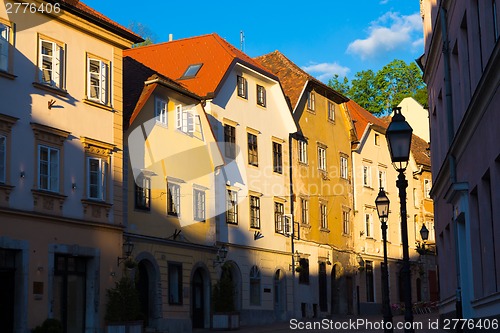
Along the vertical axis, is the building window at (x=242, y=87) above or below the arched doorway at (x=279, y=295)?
above

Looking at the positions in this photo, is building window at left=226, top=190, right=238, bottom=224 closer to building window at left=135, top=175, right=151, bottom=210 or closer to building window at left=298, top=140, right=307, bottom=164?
building window at left=135, top=175, right=151, bottom=210

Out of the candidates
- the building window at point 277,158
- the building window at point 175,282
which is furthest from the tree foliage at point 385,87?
the building window at point 175,282

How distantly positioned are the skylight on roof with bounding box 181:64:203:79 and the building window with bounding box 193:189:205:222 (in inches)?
239

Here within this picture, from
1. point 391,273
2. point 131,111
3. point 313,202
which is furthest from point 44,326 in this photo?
point 391,273

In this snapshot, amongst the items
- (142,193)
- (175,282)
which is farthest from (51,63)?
(175,282)

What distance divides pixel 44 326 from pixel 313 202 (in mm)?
24101

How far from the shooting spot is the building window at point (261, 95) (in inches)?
1676

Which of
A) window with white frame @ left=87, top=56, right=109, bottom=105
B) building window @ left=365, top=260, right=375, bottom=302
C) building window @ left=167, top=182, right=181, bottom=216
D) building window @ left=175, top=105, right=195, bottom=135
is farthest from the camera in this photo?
building window @ left=365, top=260, right=375, bottom=302

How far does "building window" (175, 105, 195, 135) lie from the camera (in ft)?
113

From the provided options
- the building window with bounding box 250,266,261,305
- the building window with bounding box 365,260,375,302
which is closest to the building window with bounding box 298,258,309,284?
the building window with bounding box 250,266,261,305

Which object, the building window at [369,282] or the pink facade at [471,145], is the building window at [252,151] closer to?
the building window at [369,282]

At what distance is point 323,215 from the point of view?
158 feet

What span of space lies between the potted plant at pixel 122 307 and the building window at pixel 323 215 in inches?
823

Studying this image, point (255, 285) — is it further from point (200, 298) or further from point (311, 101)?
point (311, 101)
